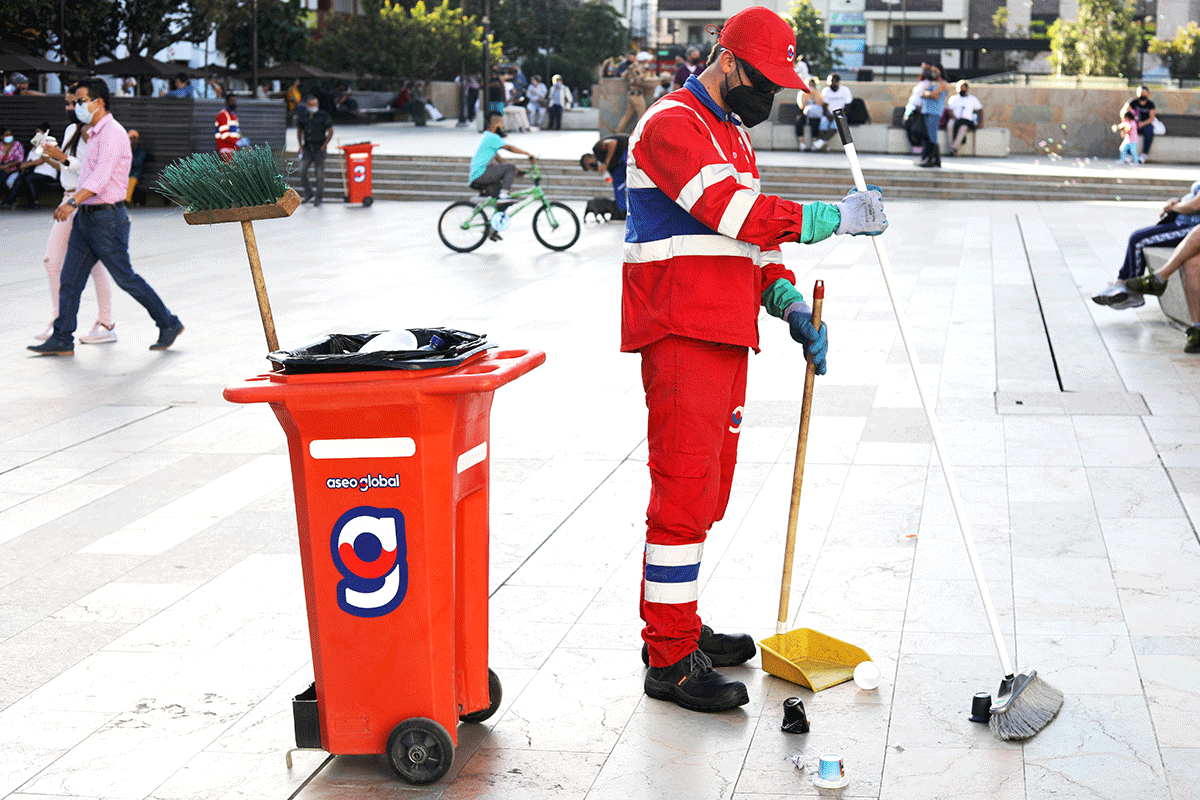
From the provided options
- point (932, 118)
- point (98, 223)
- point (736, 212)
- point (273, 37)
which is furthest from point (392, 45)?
point (736, 212)

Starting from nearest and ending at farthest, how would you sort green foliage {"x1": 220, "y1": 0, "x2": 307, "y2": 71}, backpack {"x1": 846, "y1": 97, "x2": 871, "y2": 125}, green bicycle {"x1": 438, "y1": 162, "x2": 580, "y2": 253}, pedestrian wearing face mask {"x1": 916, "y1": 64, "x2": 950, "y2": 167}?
green bicycle {"x1": 438, "y1": 162, "x2": 580, "y2": 253}, pedestrian wearing face mask {"x1": 916, "y1": 64, "x2": 950, "y2": 167}, backpack {"x1": 846, "y1": 97, "x2": 871, "y2": 125}, green foliage {"x1": 220, "y1": 0, "x2": 307, "y2": 71}

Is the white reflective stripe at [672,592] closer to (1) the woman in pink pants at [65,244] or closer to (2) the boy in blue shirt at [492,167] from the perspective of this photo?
(1) the woman in pink pants at [65,244]

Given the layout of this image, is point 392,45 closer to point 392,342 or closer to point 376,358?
point 392,342

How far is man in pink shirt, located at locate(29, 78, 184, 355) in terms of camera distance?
896 centimetres

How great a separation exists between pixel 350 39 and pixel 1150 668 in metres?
42.3

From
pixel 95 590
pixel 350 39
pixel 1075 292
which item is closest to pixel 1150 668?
pixel 95 590

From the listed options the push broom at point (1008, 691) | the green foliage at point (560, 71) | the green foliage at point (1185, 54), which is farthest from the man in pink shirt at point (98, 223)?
the green foliage at point (560, 71)

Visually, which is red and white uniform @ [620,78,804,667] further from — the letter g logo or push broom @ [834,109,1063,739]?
the letter g logo

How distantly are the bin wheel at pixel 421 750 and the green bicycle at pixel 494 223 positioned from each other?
12118 millimetres

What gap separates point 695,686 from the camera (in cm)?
377

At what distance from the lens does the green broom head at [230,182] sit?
3.58 m

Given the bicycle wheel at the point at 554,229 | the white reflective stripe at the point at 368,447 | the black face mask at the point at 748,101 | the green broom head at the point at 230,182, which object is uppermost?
the black face mask at the point at 748,101

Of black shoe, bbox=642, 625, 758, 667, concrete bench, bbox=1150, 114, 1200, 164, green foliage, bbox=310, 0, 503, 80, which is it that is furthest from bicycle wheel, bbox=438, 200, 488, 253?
green foliage, bbox=310, 0, 503, 80

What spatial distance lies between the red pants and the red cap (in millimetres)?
764
